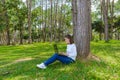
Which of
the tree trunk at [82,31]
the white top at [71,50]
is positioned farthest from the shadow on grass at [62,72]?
the tree trunk at [82,31]

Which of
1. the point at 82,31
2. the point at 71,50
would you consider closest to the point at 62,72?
the point at 71,50

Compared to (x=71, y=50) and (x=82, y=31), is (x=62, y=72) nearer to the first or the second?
(x=71, y=50)

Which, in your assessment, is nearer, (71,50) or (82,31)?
(71,50)

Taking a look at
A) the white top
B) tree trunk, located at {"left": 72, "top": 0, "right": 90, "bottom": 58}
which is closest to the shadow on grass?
the white top

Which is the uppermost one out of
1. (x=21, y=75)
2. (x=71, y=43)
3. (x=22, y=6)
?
(x=22, y=6)

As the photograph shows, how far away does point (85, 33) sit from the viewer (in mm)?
11695

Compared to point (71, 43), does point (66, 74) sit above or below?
below

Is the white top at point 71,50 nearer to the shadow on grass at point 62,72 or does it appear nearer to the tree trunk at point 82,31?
the shadow on grass at point 62,72

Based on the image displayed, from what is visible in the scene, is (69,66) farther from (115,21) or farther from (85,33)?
(115,21)

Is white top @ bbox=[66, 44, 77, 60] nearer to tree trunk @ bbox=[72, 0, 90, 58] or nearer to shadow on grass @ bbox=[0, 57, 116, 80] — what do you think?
shadow on grass @ bbox=[0, 57, 116, 80]

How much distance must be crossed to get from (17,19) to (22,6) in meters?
3.95

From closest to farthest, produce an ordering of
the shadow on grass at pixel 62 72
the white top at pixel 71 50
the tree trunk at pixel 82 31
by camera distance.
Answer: the shadow on grass at pixel 62 72 → the white top at pixel 71 50 → the tree trunk at pixel 82 31

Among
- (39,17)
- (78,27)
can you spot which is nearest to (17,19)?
(39,17)

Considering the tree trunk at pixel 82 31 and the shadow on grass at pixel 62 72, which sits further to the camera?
the tree trunk at pixel 82 31
